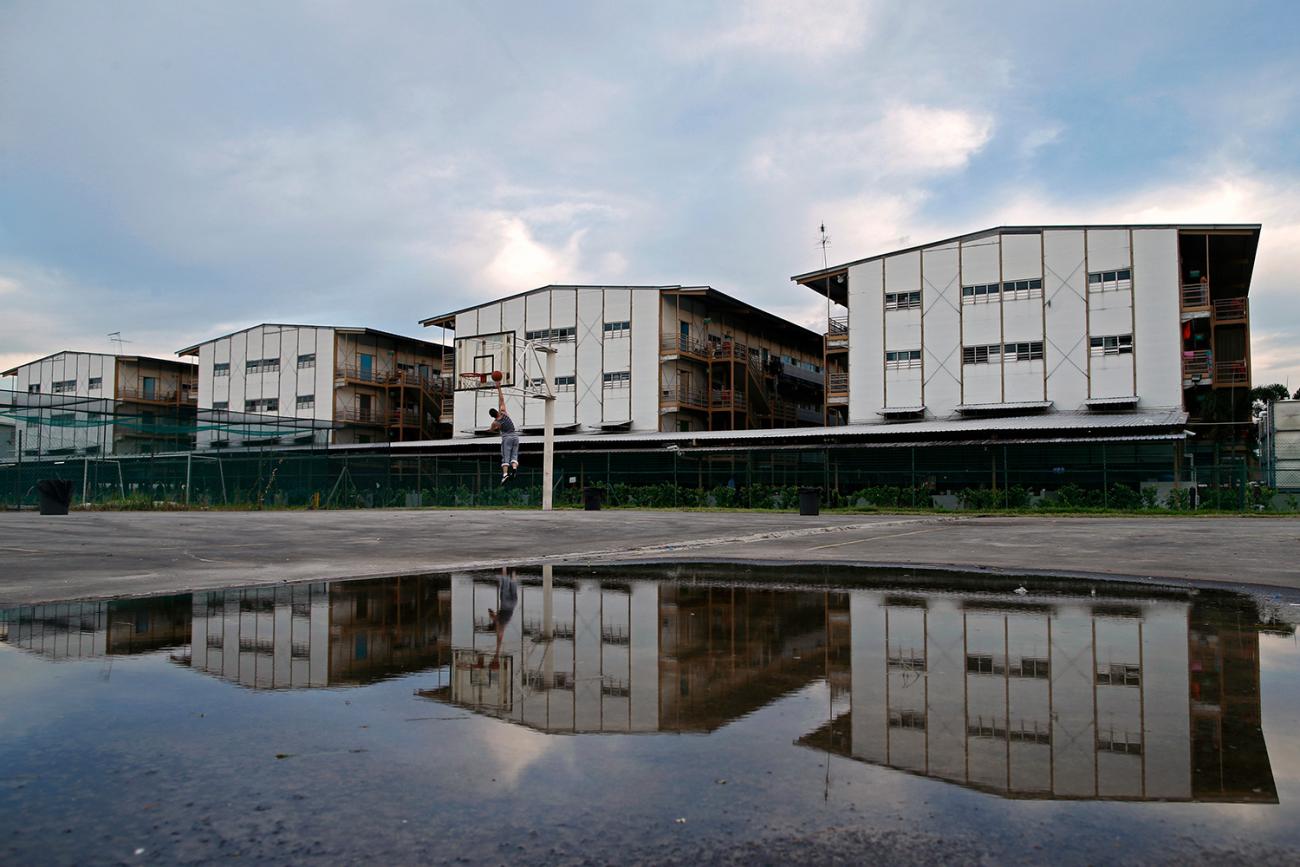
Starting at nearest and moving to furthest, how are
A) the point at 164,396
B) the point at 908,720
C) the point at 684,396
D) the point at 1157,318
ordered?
1. the point at 908,720
2. the point at 1157,318
3. the point at 684,396
4. the point at 164,396

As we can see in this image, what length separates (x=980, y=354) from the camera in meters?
47.1

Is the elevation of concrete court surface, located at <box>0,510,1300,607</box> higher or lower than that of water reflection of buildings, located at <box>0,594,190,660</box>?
lower

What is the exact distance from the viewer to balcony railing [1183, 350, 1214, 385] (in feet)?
143

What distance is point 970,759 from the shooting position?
375 cm

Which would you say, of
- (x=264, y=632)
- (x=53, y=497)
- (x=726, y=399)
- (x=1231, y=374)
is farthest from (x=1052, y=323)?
(x=264, y=632)

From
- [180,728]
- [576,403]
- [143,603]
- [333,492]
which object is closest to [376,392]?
[576,403]

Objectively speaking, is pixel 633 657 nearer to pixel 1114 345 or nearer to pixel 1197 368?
pixel 1114 345

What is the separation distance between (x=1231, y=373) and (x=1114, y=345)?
6.28 m

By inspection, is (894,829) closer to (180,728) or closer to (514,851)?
(514,851)

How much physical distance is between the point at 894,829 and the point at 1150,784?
1.19 meters

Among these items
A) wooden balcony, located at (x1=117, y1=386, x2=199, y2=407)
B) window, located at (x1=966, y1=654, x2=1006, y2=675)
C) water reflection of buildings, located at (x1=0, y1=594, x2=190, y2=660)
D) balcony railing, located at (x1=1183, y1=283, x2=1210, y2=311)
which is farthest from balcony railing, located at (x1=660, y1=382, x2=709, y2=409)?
window, located at (x1=966, y1=654, x2=1006, y2=675)

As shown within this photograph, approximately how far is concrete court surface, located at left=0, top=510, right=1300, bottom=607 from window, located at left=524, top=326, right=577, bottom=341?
3658 cm

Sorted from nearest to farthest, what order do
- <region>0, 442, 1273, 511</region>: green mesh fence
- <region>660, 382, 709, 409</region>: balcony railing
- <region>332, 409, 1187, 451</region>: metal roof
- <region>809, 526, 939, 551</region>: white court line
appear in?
<region>809, 526, 939, 551</region>: white court line
<region>0, 442, 1273, 511</region>: green mesh fence
<region>332, 409, 1187, 451</region>: metal roof
<region>660, 382, 709, 409</region>: balcony railing

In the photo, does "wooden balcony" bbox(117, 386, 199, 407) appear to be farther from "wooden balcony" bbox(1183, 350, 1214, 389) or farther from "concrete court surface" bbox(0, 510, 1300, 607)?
"wooden balcony" bbox(1183, 350, 1214, 389)
